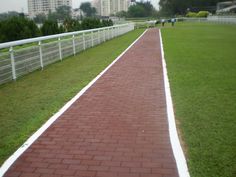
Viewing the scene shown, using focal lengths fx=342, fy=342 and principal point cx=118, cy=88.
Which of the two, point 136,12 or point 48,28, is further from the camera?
point 136,12

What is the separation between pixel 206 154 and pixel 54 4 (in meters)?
89.8

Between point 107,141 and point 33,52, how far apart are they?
7605mm

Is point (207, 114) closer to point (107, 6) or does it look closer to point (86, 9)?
point (86, 9)

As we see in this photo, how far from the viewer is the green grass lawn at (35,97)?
5877 millimetres

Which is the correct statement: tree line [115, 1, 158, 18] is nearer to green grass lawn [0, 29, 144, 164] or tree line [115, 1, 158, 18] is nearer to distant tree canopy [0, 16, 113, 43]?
distant tree canopy [0, 16, 113, 43]

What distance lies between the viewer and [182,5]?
449ft

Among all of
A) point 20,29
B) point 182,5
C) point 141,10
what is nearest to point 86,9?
point 141,10

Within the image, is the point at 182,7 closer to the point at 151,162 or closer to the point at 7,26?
the point at 7,26

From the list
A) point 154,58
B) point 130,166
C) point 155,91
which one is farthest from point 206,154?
point 154,58

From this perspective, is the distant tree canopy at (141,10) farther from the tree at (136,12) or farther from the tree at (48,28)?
the tree at (48,28)

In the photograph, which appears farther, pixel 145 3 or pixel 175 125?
pixel 145 3

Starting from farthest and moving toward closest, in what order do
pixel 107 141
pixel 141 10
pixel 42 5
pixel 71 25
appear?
pixel 141 10
pixel 42 5
pixel 71 25
pixel 107 141

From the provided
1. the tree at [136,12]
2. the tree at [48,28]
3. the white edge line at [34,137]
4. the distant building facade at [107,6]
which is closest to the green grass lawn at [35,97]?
the white edge line at [34,137]

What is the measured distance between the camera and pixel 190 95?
27.0 feet
